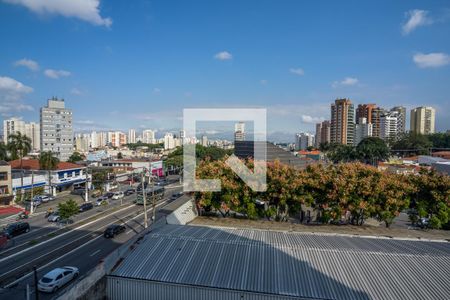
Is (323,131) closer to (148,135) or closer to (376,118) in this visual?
(376,118)

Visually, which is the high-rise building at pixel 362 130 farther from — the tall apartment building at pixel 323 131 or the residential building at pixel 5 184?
the residential building at pixel 5 184

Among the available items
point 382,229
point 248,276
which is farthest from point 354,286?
point 382,229

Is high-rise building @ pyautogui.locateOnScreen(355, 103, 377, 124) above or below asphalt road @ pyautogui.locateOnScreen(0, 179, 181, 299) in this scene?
above

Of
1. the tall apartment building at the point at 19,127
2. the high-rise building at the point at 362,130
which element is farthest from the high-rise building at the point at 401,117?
the tall apartment building at the point at 19,127

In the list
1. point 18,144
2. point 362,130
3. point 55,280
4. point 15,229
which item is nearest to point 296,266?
point 55,280

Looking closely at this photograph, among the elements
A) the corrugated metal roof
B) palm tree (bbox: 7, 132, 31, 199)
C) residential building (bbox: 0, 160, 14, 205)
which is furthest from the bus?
the corrugated metal roof

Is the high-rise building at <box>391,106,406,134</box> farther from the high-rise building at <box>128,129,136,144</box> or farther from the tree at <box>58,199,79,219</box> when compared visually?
the high-rise building at <box>128,129,136,144</box>
